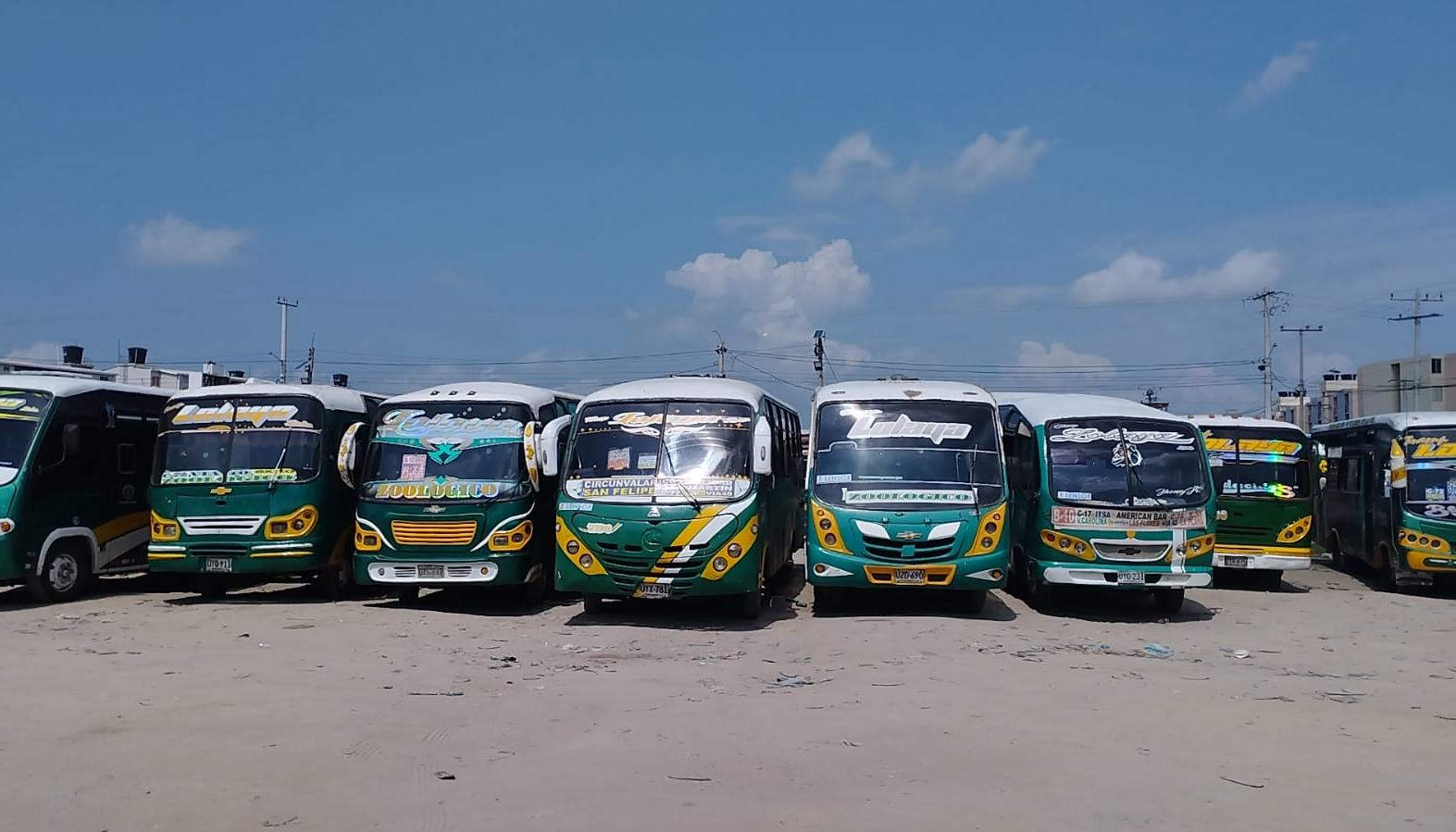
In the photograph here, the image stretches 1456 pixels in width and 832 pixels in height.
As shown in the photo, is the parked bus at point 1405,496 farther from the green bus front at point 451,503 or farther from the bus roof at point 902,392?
the green bus front at point 451,503

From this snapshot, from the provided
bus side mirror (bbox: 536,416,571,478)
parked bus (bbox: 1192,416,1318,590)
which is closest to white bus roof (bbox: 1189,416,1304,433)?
parked bus (bbox: 1192,416,1318,590)

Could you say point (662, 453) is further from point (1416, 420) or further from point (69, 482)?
point (1416, 420)

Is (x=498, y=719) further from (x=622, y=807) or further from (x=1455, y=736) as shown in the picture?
(x=1455, y=736)

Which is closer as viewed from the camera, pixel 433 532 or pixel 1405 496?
pixel 433 532

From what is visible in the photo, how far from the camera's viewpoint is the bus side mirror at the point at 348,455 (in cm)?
1486

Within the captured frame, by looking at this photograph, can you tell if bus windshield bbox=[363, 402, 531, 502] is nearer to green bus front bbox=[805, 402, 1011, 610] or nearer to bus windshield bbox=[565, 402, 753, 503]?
bus windshield bbox=[565, 402, 753, 503]

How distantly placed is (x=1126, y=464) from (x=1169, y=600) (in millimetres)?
1915

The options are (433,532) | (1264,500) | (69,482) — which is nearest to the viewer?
(433,532)

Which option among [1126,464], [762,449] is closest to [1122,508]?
[1126,464]

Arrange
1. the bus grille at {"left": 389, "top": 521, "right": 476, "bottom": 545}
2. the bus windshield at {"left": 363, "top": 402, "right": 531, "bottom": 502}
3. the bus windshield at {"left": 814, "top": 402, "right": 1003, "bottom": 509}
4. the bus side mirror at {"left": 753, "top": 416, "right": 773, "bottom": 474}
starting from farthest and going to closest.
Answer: the bus windshield at {"left": 363, "top": 402, "right": 531, "bottom": 502}, the bus grille at {"left": 389, "top": 521, "right": 476, "bottom": 545}, the bus windshield at {"left": 814, "top": 402, "right": 1003, "bottom": 509}, the bus side mirror at {"left": 753, "top": 416, "right": 773, "bottom": 474}

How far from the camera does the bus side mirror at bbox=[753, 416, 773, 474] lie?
1330 centimetres

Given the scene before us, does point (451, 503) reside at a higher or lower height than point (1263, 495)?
lower

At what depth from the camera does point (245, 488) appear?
15.1 meters

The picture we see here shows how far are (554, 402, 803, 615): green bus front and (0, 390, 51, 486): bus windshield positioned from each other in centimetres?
697
